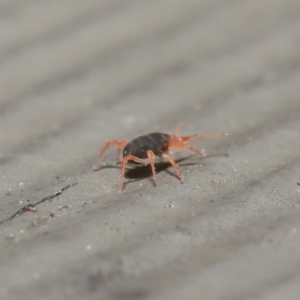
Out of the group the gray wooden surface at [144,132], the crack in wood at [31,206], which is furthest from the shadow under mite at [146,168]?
the crack in wood at [31,206]

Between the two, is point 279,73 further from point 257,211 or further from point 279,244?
point 279,244

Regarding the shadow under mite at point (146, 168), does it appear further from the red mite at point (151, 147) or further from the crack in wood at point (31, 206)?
the crack in wood at point (31, 206)

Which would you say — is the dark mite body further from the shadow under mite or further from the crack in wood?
the crack in wood

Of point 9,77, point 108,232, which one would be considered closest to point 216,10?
point 9,77

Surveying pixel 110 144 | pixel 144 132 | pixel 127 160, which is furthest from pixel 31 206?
pixel 144 132

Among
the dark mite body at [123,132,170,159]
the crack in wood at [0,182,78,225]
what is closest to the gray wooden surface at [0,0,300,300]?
the crack in wood at [0,182,78,225]
